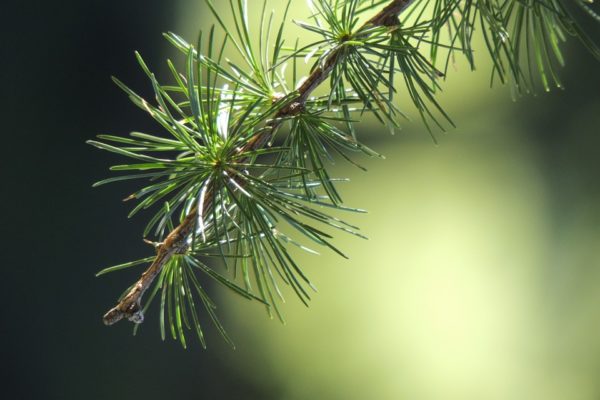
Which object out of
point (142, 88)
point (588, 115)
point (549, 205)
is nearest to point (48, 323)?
point (142, 88)

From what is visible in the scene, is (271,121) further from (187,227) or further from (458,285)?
(458,285)

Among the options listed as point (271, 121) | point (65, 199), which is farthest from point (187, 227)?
point (65, 199)

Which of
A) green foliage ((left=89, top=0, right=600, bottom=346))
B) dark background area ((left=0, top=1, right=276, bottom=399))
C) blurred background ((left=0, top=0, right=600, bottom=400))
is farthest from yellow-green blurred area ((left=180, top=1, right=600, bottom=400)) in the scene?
green foliage ((left=89, top=0, right=600, bottom=346))

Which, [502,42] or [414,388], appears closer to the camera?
[502,42]

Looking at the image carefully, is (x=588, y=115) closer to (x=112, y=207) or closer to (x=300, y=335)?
(x=300, y=335)

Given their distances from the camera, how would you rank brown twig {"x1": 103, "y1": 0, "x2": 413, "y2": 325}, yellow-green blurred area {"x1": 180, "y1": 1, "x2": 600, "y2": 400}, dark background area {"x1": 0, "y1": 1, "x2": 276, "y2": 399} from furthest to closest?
yellow-green blurred area {"x1": 180, "y1": 1, "x2": 600, "y2": 400}, dark background area {"x1": 0, "y1": 1, "x2": 276, "y2": 399}, brown twig {"x1": 103, "y1": 0, "x2": 413, "y2": 325}

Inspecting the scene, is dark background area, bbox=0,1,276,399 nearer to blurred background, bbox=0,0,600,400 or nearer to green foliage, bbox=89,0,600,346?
blurred background, bbox=0,0,600,400
